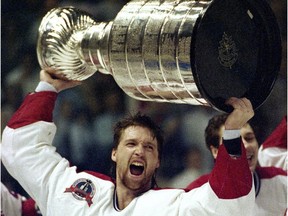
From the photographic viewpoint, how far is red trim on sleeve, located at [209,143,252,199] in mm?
1143

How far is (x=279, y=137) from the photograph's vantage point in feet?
5.40

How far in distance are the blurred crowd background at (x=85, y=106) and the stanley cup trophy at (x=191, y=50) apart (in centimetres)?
20

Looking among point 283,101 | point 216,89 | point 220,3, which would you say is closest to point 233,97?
point 216,89

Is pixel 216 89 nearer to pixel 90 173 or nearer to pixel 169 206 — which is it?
pixel 169 206

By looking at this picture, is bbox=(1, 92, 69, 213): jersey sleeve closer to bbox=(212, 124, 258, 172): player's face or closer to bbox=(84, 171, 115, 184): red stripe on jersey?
bbox=(84, 171, 115, 184): red stripe on jersey

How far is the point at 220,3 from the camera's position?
1.11 m

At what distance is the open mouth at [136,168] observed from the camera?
→ 51.9 inches

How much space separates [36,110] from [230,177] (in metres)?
0.46

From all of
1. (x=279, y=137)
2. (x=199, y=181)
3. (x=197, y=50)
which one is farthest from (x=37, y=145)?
(x=279, y=137)

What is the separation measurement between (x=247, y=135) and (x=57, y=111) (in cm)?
42

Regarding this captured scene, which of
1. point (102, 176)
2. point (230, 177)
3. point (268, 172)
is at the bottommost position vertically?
point (268, 172)

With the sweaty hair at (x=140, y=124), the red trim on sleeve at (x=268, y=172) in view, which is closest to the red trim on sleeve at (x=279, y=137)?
the red trim on sleeve at (x=268, y=172)

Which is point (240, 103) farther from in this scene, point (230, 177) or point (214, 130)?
point (214, 130)

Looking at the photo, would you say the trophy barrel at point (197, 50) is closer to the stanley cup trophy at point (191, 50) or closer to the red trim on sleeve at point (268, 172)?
the stanley cup trophy at point (191, 50)
